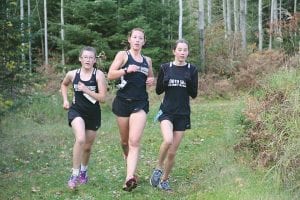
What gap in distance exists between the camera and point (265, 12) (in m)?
47.4

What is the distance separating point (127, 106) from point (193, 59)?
21.2 meters

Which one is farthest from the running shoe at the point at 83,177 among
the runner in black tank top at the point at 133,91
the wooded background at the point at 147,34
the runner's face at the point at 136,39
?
the wooded background at the point at 147,34

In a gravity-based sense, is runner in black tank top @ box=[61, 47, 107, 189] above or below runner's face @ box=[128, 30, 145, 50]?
below

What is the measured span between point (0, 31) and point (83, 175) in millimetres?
3549

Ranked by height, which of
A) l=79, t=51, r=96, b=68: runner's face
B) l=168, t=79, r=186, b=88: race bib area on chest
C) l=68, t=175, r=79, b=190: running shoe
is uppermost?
l=79, t=51, r=96, b=68: runner's face

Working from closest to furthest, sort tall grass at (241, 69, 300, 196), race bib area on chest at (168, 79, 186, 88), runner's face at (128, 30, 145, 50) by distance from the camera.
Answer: tall grass at (241, 69, 300, 196)
runner's face at (128, 30, 145, 50)
race bib area on chest at (168, 79, 186, 88)

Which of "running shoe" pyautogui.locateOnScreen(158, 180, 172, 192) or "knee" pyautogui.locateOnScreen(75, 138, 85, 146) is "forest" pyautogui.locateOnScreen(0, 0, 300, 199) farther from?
"running shoe" pyautogui.locateOnScreen(158, 180, 172, 192)

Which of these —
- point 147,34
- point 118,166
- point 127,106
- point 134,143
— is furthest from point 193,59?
point 134,143

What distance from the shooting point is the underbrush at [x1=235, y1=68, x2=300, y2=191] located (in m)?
6.36

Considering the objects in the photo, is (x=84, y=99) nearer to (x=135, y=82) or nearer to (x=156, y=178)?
(x=135, y=82)

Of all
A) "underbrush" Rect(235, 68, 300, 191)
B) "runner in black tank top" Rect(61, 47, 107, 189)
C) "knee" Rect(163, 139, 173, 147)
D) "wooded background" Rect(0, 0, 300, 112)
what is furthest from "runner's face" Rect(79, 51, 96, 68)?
"wooded background" Rect(0, 0, 300, 112)

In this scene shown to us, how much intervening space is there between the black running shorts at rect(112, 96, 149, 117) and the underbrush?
74.8 inches

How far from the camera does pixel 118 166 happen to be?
30.0 ft

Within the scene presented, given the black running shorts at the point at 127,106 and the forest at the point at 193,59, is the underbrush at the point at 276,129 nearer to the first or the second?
the forest at the point at 193,59
